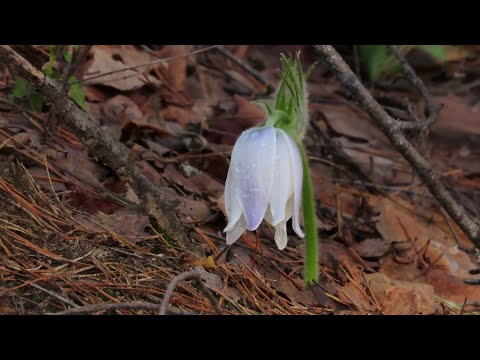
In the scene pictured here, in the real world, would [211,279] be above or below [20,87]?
below

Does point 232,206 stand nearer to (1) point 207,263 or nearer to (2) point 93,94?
(1) point 207,263

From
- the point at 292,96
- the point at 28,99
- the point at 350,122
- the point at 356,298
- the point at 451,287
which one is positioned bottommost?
the point at 451,287

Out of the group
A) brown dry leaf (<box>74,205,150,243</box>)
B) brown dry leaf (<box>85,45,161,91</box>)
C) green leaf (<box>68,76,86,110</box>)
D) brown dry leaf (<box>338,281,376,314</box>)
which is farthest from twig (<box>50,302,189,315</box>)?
brown dry leaf (<box>85,45,161,91</box>)

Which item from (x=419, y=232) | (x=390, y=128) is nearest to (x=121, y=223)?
(x=390, y=128)

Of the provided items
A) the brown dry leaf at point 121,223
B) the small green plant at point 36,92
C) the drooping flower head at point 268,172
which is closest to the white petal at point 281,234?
the drooping flower head at point 268,172

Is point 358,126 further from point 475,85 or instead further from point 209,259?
point 209,259

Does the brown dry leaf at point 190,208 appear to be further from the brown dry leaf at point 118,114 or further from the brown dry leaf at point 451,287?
the brown dry leaf at point 451,287

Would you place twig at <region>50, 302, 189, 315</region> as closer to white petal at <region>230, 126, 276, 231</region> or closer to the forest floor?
the forest floor
